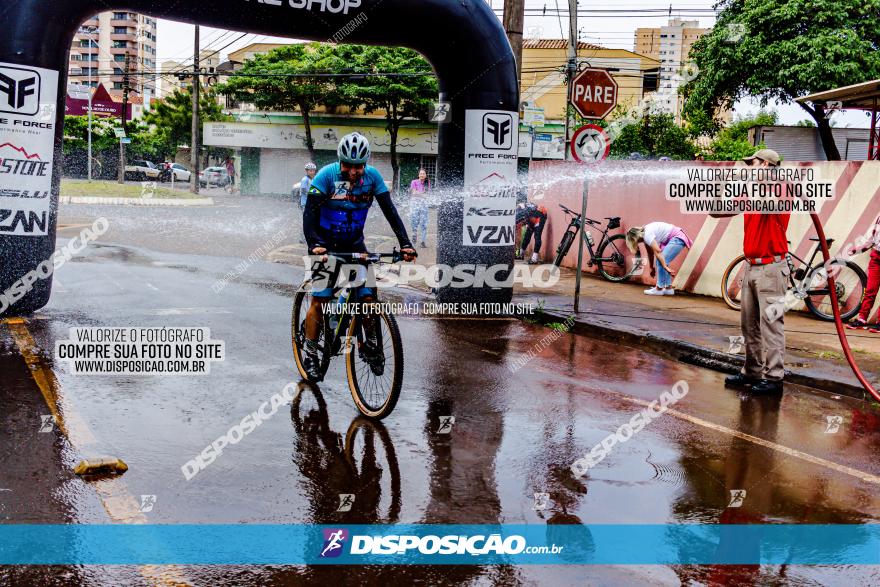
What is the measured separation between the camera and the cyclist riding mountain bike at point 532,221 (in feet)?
60.6

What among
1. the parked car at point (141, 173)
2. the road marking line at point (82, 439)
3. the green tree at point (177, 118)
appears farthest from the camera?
the green tree at point (177, 118)

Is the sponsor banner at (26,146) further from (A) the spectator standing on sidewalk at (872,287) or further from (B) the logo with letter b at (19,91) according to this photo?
(A) the spectator standing on sidewalk at (872,287)

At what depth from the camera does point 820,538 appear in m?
4.62

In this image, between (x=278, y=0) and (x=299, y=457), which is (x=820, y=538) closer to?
(x=299, y=457)

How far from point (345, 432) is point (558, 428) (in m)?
1.58

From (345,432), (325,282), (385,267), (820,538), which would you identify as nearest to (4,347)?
(325,282)

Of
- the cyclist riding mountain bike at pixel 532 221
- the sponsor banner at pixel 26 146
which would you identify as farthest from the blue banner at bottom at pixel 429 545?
the cyclist riding mountain bike at pixel 532 221

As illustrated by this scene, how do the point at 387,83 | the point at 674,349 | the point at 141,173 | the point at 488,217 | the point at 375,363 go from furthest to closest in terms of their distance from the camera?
the point at 141,173, the point at 387,83, the point at 488,217, the point at 674,349, the point at 375,363

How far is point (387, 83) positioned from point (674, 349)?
41221 mm

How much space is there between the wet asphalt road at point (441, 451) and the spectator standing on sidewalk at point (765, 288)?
328mm

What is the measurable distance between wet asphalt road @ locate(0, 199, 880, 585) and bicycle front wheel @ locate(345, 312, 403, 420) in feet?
0.53

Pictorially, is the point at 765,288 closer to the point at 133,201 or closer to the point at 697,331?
the point at 697,331

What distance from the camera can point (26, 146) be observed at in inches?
383

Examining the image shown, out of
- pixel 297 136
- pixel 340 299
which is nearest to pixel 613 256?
pixel 340 299
